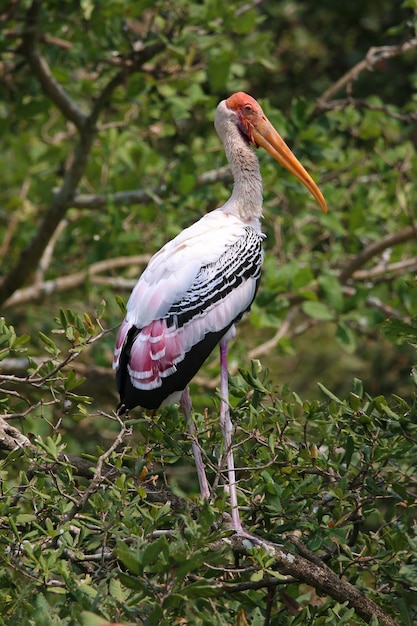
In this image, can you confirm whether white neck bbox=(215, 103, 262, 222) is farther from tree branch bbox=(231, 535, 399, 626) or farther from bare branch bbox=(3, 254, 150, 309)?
bare branch bbox=(3, 254, 150, 309)

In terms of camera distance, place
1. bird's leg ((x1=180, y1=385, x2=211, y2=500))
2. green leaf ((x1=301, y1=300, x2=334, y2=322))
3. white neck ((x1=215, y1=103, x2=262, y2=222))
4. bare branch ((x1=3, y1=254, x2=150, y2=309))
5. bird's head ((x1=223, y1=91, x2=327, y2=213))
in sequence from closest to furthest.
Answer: bird's leg ((x1=180, y1=385, x2=211, y2=500)), white neck ((x1=215, y1=103, x2=262, y2=222)), bird's head ((x1=223, y1=91, x2=327, y2=213)), green leaf ((x1=301, y1=300, x2=334, y2=322)), bare branch ((x1=3, y1=254, x2=150, y2=309))

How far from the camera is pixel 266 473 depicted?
3344mm

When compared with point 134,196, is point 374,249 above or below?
below

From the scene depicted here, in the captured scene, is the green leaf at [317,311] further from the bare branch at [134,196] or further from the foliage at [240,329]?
the bare branch at [134,196]

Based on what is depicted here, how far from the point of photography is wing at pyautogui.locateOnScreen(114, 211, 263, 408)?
3.86 meters


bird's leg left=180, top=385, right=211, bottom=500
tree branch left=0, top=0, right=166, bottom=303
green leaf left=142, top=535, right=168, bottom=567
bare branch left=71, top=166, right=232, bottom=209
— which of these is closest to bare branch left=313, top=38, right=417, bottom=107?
bare branch left=71, top=166, right=232, bottom=209

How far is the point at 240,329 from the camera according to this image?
7289 millimetres

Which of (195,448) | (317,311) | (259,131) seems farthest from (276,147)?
(195,448)

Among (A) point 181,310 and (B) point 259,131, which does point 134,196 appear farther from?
(A) point 181,310

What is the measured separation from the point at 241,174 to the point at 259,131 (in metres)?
0.24

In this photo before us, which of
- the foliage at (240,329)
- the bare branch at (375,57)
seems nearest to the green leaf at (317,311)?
the foliage at (240,329)

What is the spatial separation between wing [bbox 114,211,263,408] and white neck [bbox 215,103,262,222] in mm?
258

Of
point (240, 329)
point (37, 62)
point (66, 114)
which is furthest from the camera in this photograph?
point (240, 329)

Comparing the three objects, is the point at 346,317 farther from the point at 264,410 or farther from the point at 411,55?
the point at 411,55
